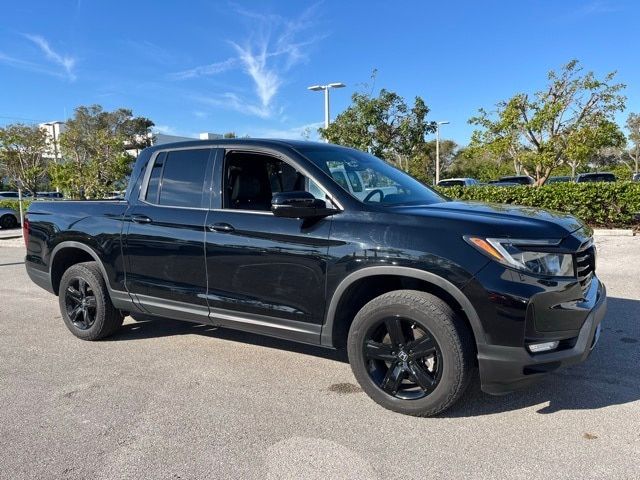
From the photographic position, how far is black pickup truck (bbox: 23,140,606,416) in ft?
9.95

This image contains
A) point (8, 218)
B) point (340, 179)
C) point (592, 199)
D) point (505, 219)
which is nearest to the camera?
point (505, 219)

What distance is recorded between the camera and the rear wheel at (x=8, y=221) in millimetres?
22634

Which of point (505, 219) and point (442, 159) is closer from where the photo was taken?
point (505, 219)

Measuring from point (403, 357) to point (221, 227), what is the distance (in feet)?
5.39

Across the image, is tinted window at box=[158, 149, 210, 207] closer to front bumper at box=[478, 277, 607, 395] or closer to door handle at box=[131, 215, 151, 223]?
door handle at box=[131, 215, 151, 223]

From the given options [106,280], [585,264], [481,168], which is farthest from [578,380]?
[481,168]

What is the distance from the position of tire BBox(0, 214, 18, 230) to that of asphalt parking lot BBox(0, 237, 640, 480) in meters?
20.7

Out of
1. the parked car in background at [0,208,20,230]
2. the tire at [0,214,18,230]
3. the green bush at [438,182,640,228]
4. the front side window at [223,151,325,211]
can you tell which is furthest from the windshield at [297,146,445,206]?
the tire at [0,214,18,230]

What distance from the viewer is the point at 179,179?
4398 mm

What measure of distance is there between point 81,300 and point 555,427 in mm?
4227

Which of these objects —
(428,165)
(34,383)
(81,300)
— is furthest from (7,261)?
(428,165)

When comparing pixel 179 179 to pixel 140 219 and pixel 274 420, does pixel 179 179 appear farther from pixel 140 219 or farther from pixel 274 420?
pixel 274 420

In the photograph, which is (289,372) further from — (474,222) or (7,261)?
(7,261)

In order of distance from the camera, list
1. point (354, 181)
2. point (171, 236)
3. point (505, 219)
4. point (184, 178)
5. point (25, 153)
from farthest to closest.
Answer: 1. point (25, 153)
2. point (184, 178)
3. point (171, 236)
4. point (354, 181)
5. point (505, 219)
